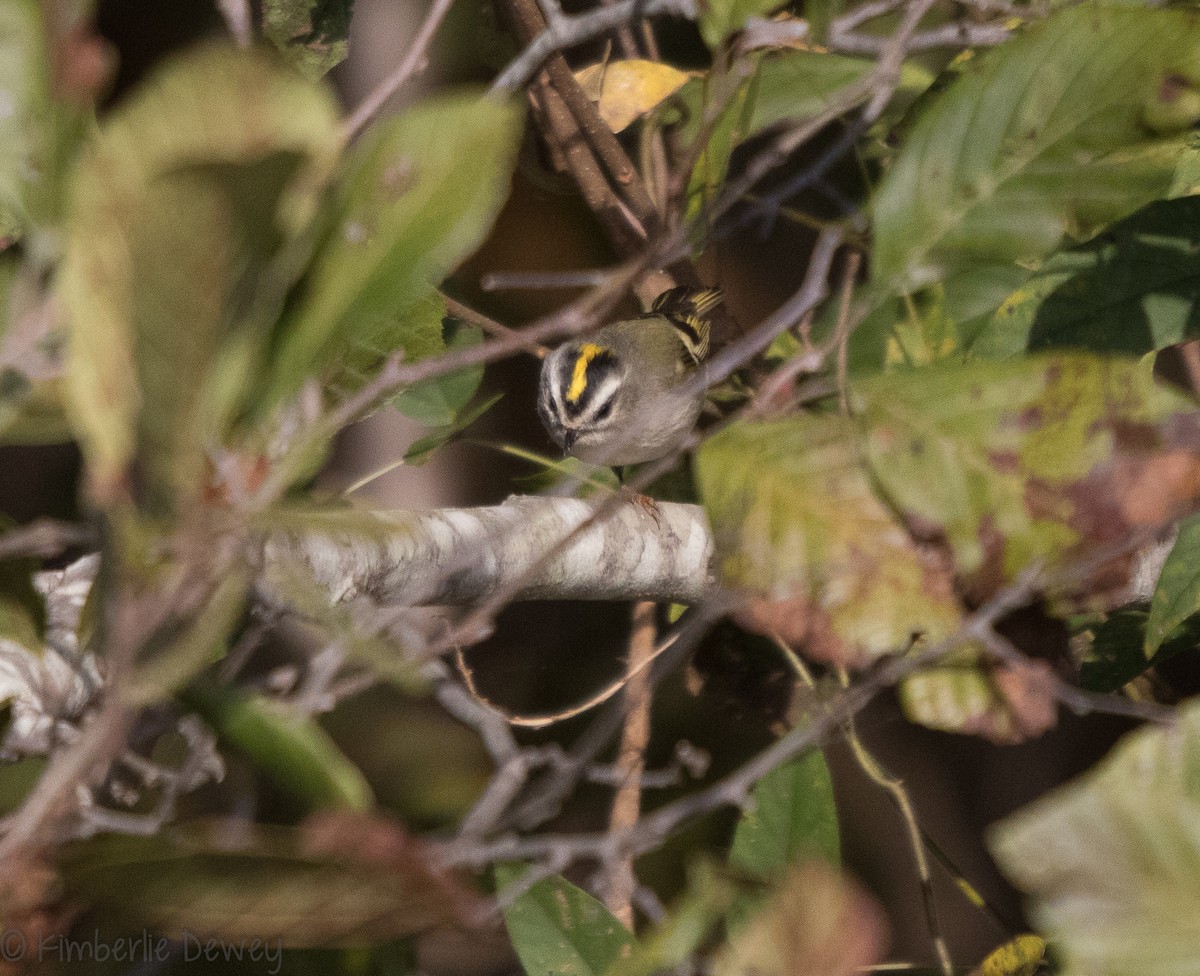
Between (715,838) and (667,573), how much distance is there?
49 cm

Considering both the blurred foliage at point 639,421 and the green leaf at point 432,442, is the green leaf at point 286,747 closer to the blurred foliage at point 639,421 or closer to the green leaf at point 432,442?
the blurred foliage at point 639,421

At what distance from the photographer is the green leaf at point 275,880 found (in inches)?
18.0

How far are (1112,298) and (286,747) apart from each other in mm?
1061

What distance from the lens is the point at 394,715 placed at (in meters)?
1.63

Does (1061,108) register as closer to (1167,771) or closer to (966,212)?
(966,212)

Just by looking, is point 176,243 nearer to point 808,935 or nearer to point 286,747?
point 286,747

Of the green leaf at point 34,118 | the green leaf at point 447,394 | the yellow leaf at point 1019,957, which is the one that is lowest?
the yellow leaf at point 1019,957

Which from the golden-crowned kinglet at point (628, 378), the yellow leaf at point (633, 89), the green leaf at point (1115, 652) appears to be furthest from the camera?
the golden-crowned kinglet at point (628, 378)

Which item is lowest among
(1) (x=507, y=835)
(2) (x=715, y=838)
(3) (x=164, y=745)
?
(2) (x=715, y=838)

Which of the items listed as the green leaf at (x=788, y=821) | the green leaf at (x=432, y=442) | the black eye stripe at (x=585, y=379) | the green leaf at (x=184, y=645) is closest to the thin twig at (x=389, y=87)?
the green leaf at (x=184, y=645)

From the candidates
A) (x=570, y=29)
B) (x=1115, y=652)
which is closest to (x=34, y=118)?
(x=570, y=29)

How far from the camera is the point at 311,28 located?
1.36m

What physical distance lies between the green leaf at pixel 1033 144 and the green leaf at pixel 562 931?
0.59 meters

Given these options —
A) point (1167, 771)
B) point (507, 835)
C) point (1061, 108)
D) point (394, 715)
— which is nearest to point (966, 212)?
point (1061, 108)
